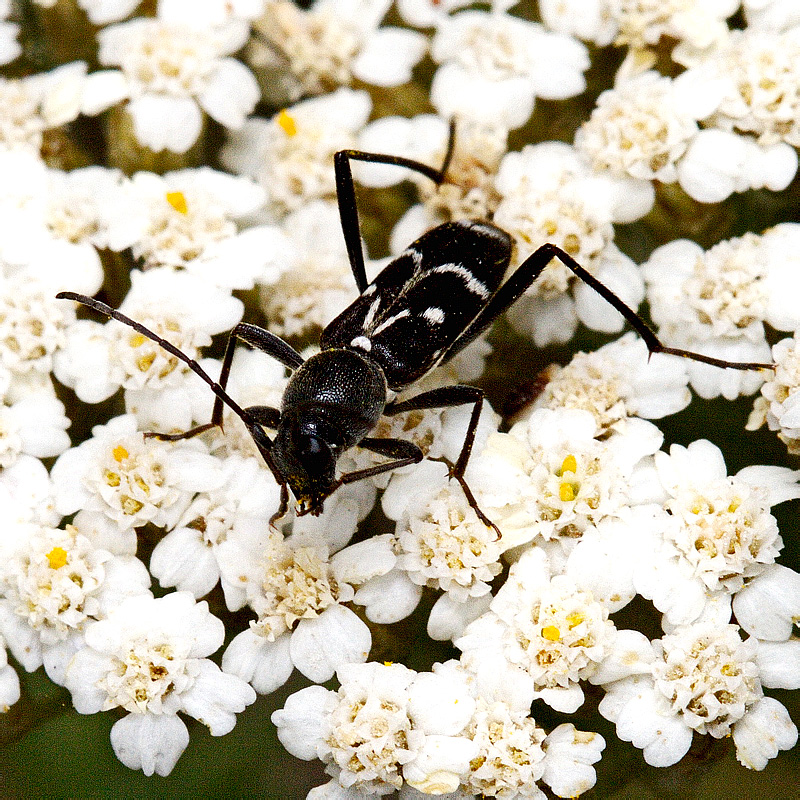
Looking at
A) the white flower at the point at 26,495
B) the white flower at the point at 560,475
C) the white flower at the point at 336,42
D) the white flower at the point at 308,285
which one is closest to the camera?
the white flower at the point at 560,475

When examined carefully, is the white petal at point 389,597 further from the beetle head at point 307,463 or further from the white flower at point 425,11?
the white flower at point 425,11

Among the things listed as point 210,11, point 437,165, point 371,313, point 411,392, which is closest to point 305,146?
point 437,165

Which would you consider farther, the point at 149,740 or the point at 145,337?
the point at 145,337

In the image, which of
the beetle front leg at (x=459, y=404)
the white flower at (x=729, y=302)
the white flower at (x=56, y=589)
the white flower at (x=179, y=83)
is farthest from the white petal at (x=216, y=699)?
the white flower at (x=179, y=83)

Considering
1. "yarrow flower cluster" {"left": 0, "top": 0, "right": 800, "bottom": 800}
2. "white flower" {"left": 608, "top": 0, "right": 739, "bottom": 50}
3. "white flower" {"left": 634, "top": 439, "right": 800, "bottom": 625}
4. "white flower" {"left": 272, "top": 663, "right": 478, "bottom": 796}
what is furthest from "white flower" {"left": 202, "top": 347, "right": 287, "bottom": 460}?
"white flower" {"left": 608, "top": 0, "right": 739, "bottom": 50}

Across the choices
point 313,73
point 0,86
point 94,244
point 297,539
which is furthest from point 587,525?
point 0,86

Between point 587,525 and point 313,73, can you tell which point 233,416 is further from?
point 313,73

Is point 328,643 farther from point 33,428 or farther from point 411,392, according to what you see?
point 33,428
